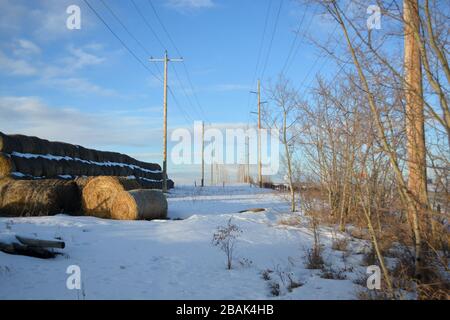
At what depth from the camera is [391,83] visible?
203 inches

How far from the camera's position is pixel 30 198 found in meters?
11.0

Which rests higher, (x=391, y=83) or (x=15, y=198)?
(x=391, y=83)

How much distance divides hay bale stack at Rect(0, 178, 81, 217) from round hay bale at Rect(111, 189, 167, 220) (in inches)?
59.7

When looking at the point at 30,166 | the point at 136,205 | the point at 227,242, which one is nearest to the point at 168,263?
the point at 227,242

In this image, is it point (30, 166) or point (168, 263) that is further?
point (30, 166)

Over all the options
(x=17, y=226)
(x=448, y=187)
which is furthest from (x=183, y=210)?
(x=448, y=187)

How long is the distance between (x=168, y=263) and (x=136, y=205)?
16.3 feet

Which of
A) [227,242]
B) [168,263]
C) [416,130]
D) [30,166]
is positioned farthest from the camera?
[30,166]

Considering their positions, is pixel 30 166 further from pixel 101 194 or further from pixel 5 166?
pixel 101 194

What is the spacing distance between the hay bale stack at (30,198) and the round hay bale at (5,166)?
1298mm

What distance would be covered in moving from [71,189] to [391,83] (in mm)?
9543

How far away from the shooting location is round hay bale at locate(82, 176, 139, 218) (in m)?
11.7
